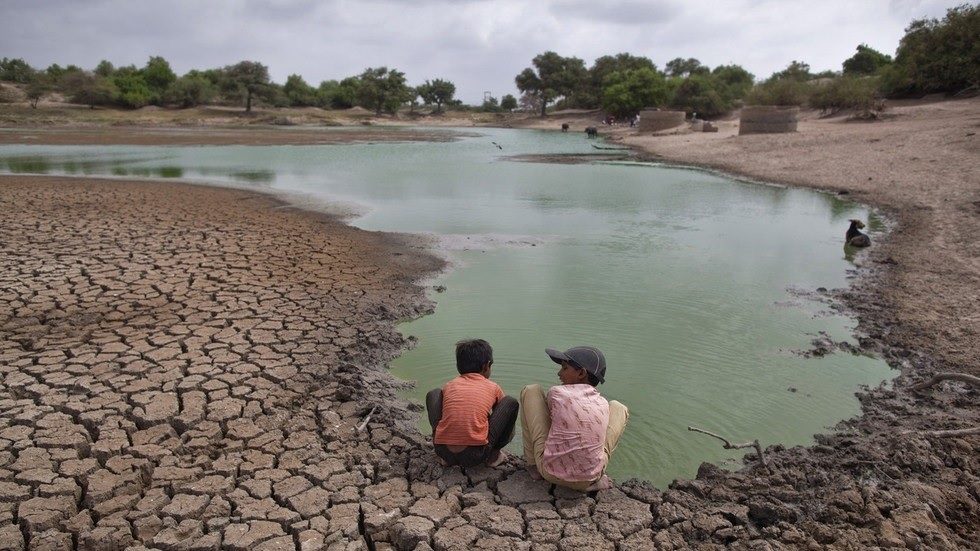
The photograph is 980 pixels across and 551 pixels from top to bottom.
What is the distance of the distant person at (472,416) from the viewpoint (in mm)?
3688

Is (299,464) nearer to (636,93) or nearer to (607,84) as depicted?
(636,93)

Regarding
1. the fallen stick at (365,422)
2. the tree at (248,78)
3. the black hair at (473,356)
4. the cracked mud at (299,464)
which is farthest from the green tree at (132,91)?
the black hair at (473,356)

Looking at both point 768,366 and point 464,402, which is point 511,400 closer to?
point 464,402

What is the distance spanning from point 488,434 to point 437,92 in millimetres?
90206

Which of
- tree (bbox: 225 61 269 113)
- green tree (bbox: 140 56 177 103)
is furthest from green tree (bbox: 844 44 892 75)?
green tree (bbox: 140 56 177 103)

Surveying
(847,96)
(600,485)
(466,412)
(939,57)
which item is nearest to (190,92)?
(847,96)

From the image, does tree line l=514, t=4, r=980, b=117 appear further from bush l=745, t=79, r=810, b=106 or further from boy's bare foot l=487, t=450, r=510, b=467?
boy's bare foot l=487, t=450, r=510, b=467

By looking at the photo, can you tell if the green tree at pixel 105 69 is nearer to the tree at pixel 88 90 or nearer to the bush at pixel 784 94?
the tree at pixel 88 90

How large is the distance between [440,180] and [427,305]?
1288 centimetres

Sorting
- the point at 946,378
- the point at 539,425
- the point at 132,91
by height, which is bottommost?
the point at 539,425

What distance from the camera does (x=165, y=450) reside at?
3.88 meters

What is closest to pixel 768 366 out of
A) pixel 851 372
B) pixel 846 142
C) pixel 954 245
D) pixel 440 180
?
pixel 851 372

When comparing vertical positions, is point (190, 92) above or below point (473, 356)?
above

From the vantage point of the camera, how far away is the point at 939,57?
30.7m
